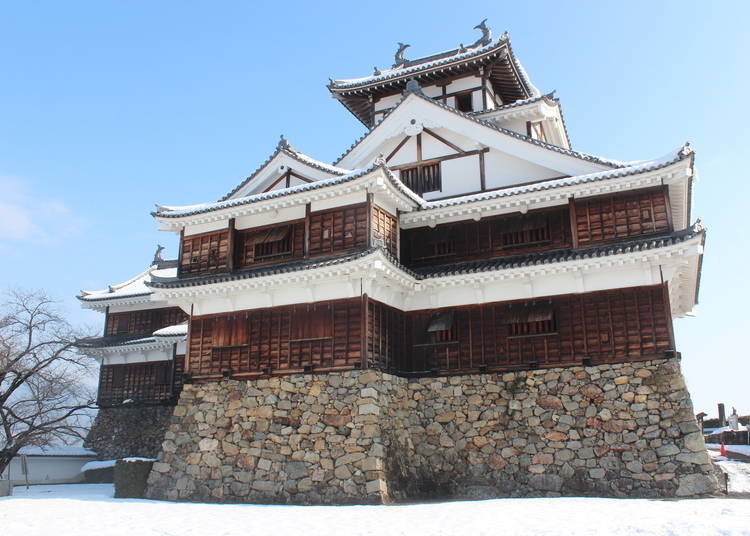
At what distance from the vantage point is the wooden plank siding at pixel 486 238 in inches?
802

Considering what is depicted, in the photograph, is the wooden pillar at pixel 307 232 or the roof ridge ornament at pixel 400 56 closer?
the wooden pillar at pixel 307 232

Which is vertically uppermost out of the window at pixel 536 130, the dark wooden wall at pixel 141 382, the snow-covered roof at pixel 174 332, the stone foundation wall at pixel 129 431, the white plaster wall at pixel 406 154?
the window at pixel 536 130

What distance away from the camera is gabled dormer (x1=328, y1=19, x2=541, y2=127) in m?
26.3

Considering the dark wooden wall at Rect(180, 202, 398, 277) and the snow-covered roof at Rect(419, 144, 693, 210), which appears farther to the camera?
the dark wooden wall at Rect(180, 202, 398, 277)

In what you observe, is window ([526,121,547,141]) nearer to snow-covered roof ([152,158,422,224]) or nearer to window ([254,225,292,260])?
snow-covered roof ([152,158,422,224])

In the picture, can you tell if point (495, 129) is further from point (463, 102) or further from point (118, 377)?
point (118, 377)

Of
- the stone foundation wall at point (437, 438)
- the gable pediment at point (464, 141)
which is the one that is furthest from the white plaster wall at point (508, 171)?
the stone foundation wall at point (437, 438)

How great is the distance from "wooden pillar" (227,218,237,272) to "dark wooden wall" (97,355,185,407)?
11.2m

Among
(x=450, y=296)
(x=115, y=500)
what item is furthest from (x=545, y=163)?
(x=115, y=500)

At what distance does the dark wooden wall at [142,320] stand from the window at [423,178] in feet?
51.6

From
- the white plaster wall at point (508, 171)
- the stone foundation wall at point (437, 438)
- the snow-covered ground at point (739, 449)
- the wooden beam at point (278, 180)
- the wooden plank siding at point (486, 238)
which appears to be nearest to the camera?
the stone foundation wall at point (437, 438)

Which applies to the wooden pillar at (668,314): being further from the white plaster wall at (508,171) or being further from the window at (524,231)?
the white plaster wall at (508,171)

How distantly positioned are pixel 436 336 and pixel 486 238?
353cm

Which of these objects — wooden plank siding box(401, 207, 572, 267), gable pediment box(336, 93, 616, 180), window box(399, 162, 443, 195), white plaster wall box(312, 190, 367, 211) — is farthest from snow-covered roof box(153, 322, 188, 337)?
window box(399, 162, 443, 195)
